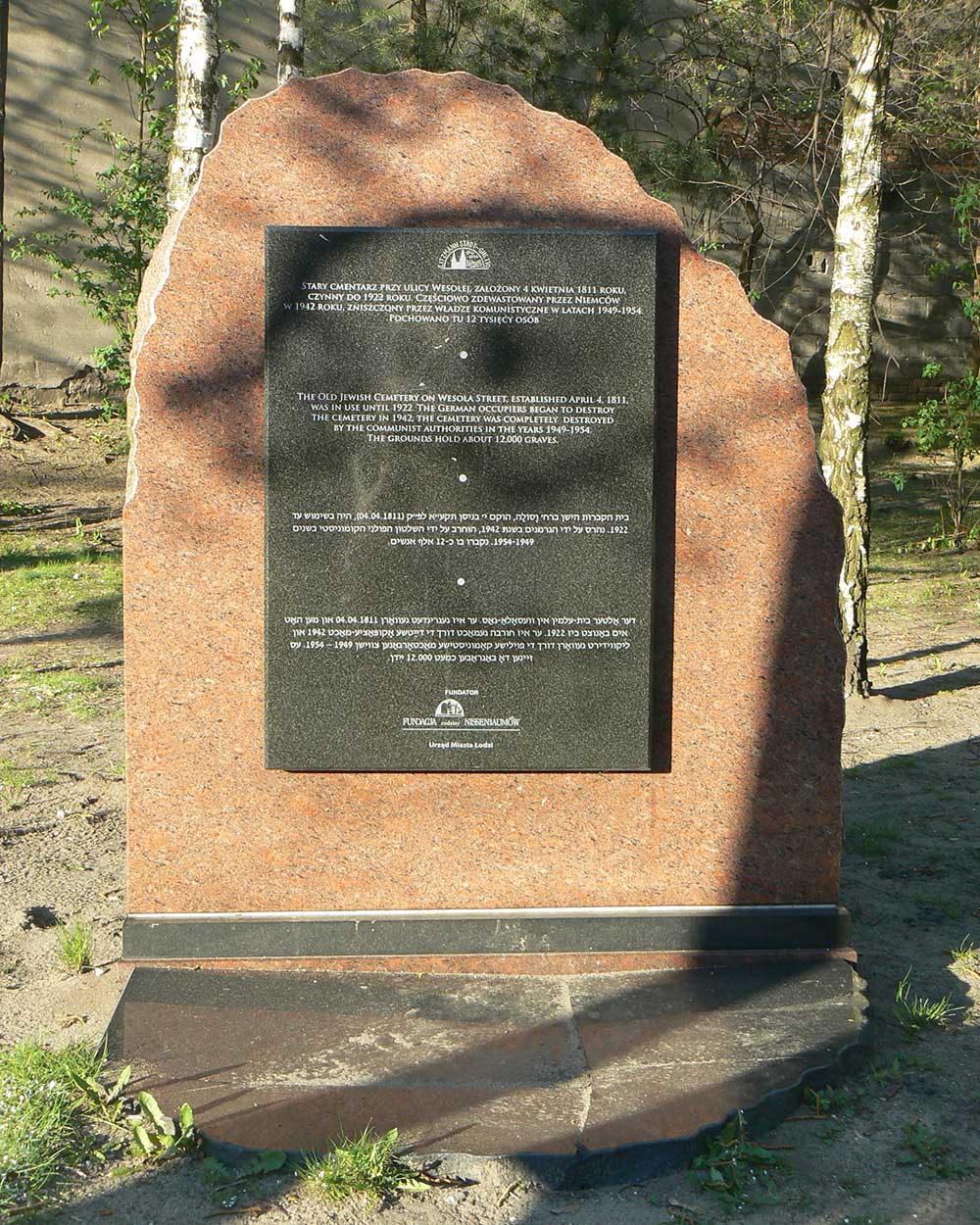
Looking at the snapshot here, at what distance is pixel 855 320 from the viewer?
5910 millimetres

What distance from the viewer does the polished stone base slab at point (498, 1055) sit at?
2.65m

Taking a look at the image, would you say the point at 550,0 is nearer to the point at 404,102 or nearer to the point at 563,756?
the point at 404,102

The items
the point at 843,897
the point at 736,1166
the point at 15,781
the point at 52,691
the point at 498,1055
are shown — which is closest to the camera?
the point at 736,1166

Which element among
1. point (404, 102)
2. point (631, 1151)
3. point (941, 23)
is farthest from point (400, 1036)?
point (941, 23)

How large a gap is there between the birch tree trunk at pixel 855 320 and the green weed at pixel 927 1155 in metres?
3.37

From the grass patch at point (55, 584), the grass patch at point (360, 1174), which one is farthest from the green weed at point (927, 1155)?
→ the grass patch at point (55, 584)

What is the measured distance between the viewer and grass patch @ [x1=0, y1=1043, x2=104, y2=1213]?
2.55m

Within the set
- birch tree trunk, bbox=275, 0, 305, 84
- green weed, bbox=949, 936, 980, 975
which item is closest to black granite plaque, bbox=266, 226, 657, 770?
green weed, bbox=949, 936, 980, 975

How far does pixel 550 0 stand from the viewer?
9.81 metres

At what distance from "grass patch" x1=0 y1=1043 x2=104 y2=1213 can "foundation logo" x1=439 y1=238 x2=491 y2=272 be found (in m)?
2.07

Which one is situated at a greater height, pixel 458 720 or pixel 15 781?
pixel 458 720

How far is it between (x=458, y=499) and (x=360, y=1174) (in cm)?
160

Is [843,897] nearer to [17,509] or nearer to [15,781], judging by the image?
[15,781]

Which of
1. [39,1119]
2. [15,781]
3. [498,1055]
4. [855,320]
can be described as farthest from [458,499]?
[855,320]
